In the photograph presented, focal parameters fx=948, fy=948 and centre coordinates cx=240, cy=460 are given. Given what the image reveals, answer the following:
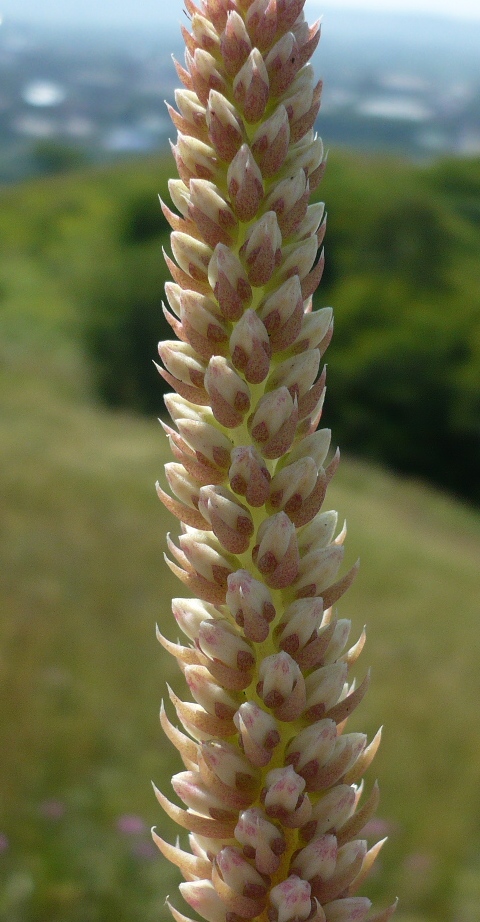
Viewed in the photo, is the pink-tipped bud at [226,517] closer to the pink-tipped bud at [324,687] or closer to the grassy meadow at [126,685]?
the pink-tipped bud at [324,687]

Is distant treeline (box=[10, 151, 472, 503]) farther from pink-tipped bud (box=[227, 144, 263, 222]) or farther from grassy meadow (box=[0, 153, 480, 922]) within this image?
pink-tipped bud (box=[227, 144, 263, 222])

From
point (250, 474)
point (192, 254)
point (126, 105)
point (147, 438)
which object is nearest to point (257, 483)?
point (250, 474)

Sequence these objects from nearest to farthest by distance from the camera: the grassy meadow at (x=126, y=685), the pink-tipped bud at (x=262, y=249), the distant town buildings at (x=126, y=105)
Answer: the pink-tipped bud at (x=262, y=249) < the grassy meadow at (x=126, y=685) < the distant town buildings at (x=126, y=105)

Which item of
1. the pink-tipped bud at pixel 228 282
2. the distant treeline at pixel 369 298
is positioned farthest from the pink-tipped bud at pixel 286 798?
the distant treeline at pixel 369 298

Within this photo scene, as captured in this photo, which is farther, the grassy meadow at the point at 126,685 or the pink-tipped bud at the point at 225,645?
the grassy meadow at the point at 126,685

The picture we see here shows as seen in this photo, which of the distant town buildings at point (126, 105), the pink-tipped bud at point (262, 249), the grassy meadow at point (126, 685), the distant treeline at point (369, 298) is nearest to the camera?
the pink-tipped bud at point (262, 249)

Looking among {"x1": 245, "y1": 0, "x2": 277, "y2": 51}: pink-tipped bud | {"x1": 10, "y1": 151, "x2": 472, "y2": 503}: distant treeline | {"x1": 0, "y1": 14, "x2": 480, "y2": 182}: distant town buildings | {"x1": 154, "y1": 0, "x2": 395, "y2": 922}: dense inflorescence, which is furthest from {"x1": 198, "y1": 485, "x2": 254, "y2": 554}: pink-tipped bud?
{"x1": 10, "y1": 151, "x2": 472, "y2": 503}: distant treeline

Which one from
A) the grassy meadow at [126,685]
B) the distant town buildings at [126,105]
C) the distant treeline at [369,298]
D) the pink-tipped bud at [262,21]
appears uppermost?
the distant town buildings at [126,105]

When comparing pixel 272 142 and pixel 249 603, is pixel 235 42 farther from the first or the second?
pixel 249 603
